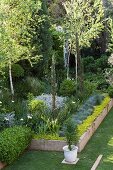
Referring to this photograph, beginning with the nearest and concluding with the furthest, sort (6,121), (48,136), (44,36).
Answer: (48,136) → (6,121) → (44,36)

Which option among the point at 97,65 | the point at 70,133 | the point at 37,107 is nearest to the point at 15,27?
the point at 37,107

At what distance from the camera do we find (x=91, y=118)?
634 inches

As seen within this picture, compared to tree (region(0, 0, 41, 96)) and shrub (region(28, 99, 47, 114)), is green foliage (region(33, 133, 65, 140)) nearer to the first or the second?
shrub (region(28, 99, 47, 114))

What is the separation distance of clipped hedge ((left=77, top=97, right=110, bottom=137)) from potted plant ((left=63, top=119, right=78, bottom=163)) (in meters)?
1.09

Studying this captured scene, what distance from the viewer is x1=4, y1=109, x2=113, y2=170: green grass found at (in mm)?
12570

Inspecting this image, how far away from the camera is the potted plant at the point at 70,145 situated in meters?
12.6

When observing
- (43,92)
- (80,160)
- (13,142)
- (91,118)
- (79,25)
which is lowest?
(80,160)

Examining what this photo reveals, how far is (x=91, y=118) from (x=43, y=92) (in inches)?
180

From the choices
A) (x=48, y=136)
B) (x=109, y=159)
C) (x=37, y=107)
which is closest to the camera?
(x=109, y=159)

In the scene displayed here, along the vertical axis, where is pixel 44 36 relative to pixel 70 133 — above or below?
above

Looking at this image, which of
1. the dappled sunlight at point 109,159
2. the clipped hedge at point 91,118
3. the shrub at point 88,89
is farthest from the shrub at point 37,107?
the shrub at point 88,89

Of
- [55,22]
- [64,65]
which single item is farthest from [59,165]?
[55,22]

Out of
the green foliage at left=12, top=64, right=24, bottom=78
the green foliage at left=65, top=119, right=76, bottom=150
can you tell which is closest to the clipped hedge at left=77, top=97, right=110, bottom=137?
the green foliage at left=65, top=119, right=76, bottom=150

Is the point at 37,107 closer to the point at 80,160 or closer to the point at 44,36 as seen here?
the point at 80,160
